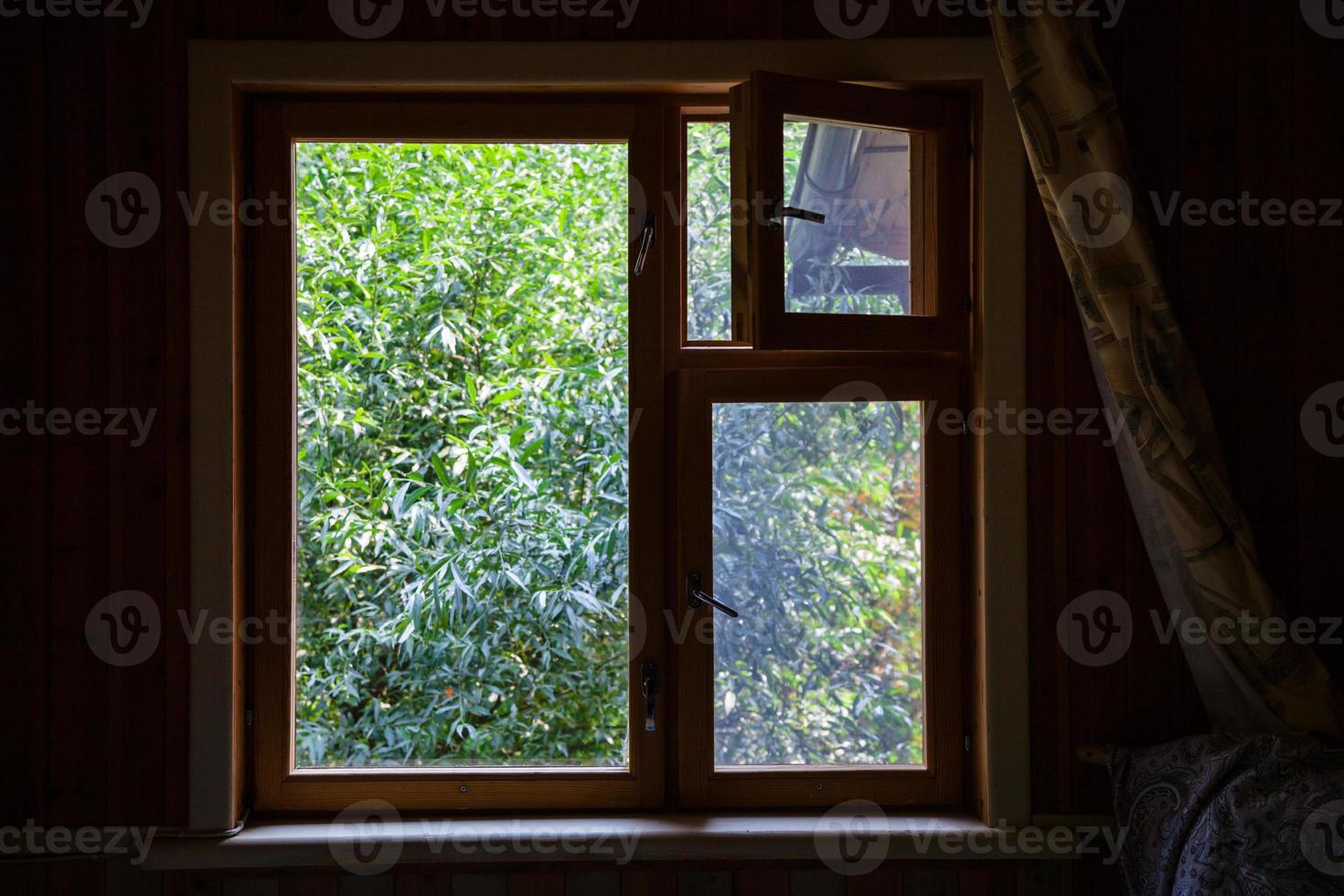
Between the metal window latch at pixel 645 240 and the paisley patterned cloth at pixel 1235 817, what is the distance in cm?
143

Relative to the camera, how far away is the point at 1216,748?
68.5 inches

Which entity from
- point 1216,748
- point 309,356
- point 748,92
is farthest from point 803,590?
point 309,356

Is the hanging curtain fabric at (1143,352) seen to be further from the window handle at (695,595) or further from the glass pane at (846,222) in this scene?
the window handle at (695,595)

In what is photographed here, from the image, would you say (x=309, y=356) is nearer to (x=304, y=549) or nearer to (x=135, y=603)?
(x=304, y=549)

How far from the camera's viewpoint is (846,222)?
6.20 ft

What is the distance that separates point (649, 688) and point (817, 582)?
1.41ft

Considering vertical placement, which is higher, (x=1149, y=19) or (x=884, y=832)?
(x=1149, y=19)

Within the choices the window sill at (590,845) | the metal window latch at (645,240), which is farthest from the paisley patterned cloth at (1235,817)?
the metal window latch at (645,240)

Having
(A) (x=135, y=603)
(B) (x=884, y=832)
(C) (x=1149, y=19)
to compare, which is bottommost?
(B) (x=884, y=832)

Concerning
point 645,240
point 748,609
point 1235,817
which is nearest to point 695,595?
point 748,609

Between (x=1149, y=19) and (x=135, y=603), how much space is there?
246 centimetres

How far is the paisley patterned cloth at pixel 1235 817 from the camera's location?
5.01 ft

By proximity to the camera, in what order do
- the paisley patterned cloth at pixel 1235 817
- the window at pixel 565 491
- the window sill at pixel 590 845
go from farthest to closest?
the window at pixel 565 491 < the window sill at pixel 590 845 < the paisley patterned cloth at pixel 1235 817

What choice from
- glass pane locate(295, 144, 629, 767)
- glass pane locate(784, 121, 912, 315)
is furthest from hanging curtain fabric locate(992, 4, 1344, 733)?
glass pane locate(295, 144, 629, 767)
